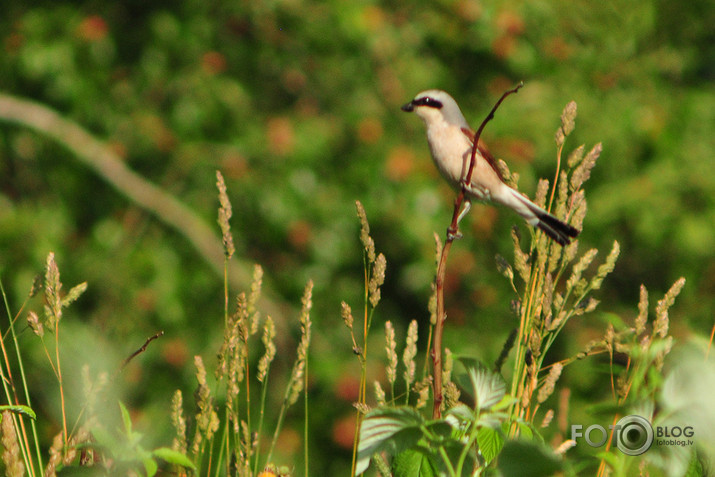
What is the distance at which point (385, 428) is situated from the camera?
106cm

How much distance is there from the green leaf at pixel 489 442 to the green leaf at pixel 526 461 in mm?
114

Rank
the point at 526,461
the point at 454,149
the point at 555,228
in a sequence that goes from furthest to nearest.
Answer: the point at 454,149 → the point at 555,228 → the point at 526,461

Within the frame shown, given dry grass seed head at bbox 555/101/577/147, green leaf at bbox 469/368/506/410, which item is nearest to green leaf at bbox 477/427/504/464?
green leaf at bbox 469/368/506/410

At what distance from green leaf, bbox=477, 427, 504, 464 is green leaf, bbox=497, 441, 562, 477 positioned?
0.11 m

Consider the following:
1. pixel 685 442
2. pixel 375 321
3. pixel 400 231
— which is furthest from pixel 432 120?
pixel 375 321

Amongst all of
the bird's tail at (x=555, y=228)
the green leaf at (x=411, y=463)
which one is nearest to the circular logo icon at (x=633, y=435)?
the green leaf at (x=411, y=463)

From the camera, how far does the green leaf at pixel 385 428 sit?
1.05 metres

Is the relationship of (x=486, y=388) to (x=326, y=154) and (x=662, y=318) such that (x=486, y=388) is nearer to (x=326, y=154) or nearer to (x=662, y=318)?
(x=662, y=318)

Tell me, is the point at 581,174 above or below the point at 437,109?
below

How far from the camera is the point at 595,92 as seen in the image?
17.0 ft

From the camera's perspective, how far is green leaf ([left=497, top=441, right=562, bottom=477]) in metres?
0.97

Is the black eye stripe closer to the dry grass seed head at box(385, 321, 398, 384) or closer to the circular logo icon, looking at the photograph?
the dry grass seed head at box(385, 321, 398, 384)

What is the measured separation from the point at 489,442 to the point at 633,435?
0.25 m

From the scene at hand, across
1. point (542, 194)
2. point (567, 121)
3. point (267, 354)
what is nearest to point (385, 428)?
point (267, 354)
